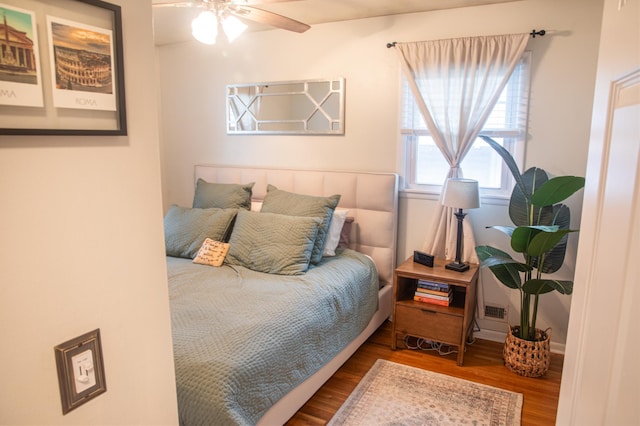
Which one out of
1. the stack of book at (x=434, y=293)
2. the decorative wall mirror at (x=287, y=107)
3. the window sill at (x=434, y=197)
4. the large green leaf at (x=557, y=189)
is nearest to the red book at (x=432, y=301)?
the stack of book at (x=434, y=293)

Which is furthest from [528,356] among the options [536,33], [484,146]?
[536,33]

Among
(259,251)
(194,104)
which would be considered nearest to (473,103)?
(259,251)

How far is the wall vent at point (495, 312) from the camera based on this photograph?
→ 3346mm

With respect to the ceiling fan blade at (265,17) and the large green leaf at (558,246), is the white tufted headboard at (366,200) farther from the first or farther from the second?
the ceiling fan blade at (265,17)

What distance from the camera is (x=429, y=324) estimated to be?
307 centimetres

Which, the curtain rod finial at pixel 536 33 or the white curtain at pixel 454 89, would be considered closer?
the curtain rod finial at pixel 536 33

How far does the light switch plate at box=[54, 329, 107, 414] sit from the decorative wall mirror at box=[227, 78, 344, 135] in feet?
9.92

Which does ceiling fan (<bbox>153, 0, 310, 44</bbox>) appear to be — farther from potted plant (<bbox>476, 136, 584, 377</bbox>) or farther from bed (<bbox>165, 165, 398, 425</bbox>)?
potted plant (<bbox>476, 136, 584, 377</bbox>)

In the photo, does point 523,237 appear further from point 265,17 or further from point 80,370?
point 80,370

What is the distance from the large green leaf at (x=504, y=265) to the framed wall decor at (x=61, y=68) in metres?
2.44

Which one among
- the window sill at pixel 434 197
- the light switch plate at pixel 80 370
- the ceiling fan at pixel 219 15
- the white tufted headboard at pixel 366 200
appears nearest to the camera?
the light switch plate at pixel 80 370

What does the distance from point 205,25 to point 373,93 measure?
5.33 feet

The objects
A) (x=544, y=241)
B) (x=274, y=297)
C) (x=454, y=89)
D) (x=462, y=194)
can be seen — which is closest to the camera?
(x=274, y=297)

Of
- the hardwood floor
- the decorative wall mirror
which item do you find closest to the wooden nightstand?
the hardwood floor
